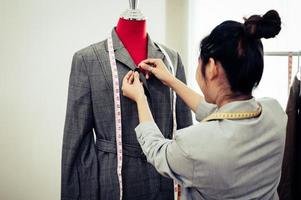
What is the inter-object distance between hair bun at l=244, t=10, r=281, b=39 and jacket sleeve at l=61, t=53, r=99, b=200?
1.74 ft

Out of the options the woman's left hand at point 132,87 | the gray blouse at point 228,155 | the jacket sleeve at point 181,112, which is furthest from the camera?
the jacket sleeve at point 181,112

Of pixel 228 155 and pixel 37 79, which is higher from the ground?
pixel 37 79

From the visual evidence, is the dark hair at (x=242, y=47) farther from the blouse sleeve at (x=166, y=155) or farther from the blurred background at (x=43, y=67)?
the blurred background at (x=43, y=67)

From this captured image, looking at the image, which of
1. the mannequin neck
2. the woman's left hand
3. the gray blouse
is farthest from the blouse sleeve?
the mannequin neck

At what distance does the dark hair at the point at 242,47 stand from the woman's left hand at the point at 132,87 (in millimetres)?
255

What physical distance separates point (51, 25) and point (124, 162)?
1029mm

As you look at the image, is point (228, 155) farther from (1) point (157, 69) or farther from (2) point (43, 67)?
(2) point (43, 67)

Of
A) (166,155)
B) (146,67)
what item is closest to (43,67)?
(146,67)

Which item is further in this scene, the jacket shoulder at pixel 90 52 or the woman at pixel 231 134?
the jacket shoulder at pixel 90 52

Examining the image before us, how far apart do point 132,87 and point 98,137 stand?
0.22m

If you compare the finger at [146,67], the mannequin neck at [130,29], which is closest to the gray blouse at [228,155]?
the finger at [146,67]

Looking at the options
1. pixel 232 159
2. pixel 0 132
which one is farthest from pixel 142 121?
pixel 0 132

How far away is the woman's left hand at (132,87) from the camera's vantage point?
1.01 metres

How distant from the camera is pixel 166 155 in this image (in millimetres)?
895
